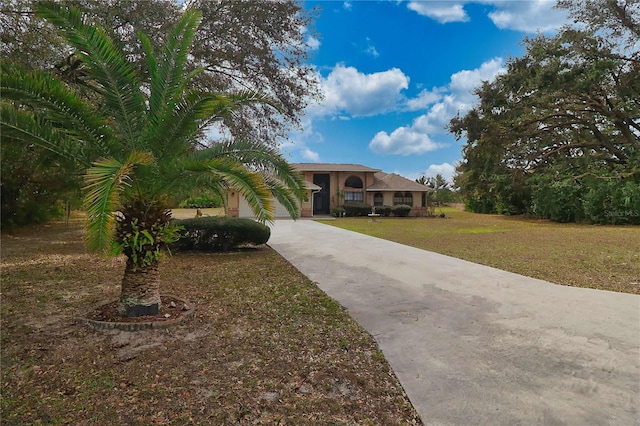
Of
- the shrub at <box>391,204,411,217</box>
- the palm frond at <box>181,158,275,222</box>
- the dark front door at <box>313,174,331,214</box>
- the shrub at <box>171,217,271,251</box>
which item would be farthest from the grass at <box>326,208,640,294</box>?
the dark front door at <box>313,174,331,214</box>

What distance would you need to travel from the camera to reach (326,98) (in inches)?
460

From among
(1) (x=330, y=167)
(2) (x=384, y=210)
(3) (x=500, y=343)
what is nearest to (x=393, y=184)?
(2) (x=384, y=210)

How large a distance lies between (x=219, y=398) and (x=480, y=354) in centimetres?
268

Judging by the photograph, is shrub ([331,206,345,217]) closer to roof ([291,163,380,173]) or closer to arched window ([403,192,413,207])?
roof ([291,163,380,173])

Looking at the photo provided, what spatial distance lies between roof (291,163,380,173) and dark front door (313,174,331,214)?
0.94 m

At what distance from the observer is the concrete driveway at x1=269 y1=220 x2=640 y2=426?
9.62 ft

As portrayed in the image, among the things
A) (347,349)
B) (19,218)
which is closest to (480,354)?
(347,349)

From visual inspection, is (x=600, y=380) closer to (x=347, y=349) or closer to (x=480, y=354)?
(x=480, y=354)

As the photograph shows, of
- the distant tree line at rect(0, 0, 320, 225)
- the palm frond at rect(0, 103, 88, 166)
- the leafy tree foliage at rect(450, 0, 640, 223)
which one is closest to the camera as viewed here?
the palm frond at rect(0, 103, 88, 166)

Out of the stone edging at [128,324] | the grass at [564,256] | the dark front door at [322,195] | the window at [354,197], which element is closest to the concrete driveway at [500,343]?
the grass at [564,256]

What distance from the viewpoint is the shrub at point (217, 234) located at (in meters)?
10.7

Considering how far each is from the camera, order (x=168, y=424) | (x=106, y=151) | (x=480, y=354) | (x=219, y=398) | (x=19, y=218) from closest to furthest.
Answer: (x=168, y=424) < (x=219, y=398) < (x=480, y=354) < (x=106, y=151) < (x=19, y=218)

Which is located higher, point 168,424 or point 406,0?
point 406,0

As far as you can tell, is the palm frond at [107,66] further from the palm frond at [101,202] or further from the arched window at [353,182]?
the arched window at [353,182]
